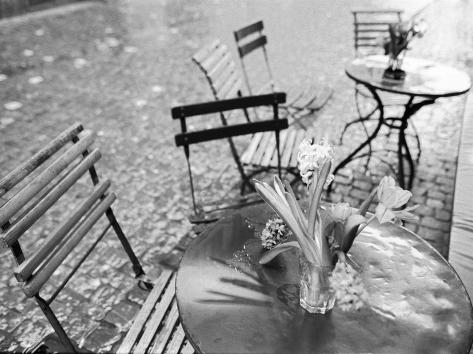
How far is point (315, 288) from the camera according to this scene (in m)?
1.58

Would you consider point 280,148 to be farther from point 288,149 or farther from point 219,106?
point 219,106

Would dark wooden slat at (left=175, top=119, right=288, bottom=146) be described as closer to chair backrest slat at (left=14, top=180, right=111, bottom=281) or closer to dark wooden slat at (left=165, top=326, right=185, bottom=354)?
chair backrest slat at (left=14, top=180, right=111, bottom=281)

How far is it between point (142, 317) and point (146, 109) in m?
4.23

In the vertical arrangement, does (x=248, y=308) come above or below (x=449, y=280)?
above

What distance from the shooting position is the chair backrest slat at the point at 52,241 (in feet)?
6.52

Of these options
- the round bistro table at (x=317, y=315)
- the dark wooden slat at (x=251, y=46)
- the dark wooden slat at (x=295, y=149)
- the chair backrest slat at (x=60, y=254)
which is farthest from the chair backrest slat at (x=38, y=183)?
the dark wooden slat at (x=251, y=46)

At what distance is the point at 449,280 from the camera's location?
180 centimetres

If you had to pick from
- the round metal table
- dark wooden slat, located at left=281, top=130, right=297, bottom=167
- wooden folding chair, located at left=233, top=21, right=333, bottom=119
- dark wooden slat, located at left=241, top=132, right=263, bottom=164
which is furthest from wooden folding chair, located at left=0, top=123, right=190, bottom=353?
Answer: the round metal table

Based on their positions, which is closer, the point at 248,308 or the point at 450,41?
the point at 248,308

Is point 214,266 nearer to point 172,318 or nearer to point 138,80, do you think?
point 172,318

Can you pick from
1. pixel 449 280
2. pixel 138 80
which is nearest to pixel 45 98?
pixel 138 80

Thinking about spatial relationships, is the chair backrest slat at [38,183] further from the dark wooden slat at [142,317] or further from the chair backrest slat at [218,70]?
the chair backrest slat at [218,70]

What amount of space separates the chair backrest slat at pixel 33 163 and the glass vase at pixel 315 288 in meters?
1.46

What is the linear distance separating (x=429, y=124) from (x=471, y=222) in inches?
113
